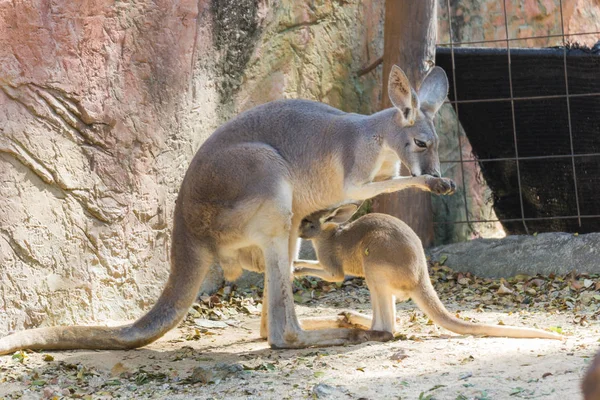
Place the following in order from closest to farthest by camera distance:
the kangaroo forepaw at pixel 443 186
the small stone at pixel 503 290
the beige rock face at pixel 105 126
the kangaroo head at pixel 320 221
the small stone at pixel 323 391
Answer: the small stone at pixel 323 391, the kangaroo forepaw at pixel 443 186, the beige rock face at pixel 105 126, the kangaroo head at pixel 320 221, the small stone at pixel 503 290

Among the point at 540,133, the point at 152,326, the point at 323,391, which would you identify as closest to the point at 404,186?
the point at 323,391

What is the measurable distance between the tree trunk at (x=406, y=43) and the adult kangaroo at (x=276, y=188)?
1896mm

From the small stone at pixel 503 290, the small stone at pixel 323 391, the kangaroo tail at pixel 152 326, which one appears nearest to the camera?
the small stone at pixel 323 391

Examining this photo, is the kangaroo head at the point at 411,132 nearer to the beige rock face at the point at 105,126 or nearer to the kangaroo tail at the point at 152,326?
the kangaroo tail at the point at 152,326

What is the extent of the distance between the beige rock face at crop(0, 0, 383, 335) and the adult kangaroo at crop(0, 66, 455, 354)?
2.09 feet

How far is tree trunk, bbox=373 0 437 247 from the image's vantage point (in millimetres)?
7301

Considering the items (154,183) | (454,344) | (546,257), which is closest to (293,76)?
(154,183)

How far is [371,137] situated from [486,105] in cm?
302

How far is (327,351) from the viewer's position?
498cm

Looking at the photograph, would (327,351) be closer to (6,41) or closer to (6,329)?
(6,329)

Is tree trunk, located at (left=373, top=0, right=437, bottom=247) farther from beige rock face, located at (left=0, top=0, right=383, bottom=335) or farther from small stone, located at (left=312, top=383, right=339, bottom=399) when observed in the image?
small stone, located at (left=312, top=383, right=339, bottom=399)

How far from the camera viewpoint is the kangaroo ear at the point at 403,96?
16.8 ft

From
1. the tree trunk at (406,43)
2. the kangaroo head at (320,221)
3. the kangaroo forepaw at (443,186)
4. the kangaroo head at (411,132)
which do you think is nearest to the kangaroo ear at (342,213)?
the kangaroo head at (320,221)

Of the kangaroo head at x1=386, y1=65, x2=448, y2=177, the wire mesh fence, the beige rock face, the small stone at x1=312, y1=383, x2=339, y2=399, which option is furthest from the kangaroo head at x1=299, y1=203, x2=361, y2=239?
the wire mesh fence
